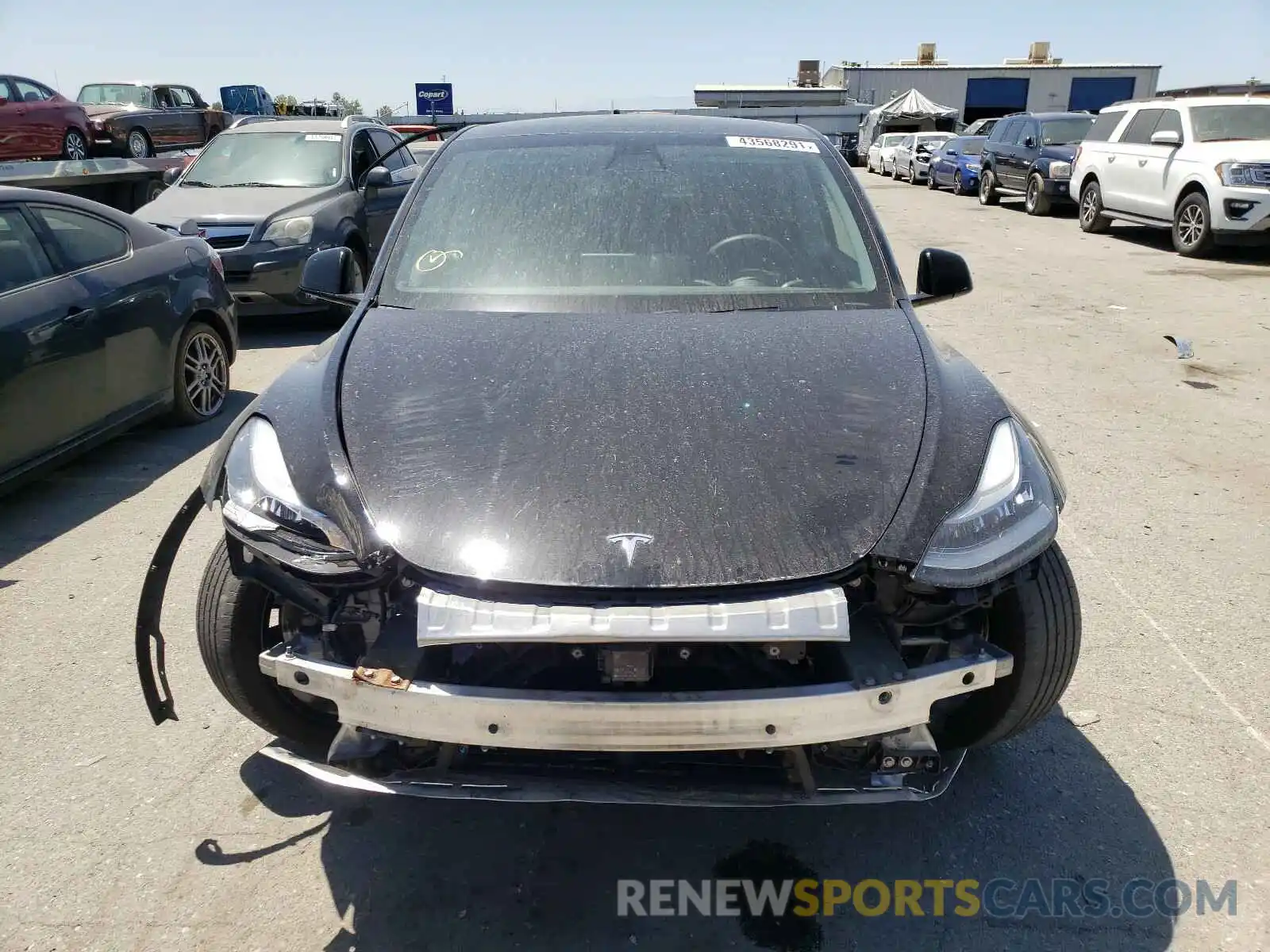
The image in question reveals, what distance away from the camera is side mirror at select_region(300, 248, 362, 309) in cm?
352

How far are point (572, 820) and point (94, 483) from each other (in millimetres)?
3999

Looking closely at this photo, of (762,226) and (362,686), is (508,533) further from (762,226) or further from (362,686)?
(762,226)

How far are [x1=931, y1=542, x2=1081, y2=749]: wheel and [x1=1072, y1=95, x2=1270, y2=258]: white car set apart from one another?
11371 millimetres

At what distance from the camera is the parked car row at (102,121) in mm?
16266

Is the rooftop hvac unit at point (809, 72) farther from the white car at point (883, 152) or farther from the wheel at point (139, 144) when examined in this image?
the wheel at point (139, 144)

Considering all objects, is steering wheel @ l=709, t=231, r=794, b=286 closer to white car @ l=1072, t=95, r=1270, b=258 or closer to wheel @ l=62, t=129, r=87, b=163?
white car @ l=1072, t=95, r=1270, b=258

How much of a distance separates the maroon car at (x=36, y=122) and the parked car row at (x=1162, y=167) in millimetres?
16218

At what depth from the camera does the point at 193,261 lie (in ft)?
20.3

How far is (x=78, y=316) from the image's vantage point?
4.99 meters

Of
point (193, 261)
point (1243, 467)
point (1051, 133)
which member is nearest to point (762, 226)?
point (1243, 467)

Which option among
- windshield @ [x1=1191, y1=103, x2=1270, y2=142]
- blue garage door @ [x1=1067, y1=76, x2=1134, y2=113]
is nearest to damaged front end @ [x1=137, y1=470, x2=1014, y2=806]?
windshield @ [x1=1191, y1=103, x2=1270, y2=142]

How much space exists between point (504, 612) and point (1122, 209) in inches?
570

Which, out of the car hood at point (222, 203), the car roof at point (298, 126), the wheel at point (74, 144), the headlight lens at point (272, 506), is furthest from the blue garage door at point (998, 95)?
the headlight lens at point (272, 506)

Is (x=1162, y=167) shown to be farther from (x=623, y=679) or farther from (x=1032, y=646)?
(x=623, y=679)
